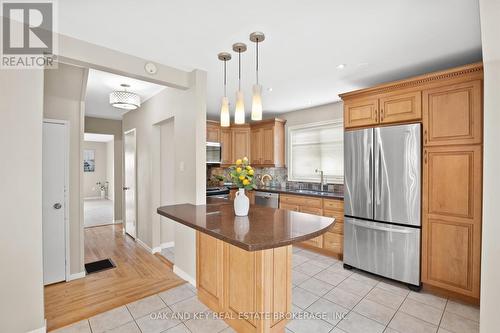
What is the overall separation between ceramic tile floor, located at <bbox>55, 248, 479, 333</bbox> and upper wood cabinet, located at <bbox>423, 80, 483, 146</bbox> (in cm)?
171

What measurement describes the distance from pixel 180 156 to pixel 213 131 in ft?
7.14

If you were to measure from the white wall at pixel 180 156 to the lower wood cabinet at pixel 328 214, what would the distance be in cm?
185

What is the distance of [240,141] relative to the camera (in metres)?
5.44

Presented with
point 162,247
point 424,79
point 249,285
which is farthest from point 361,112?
point 162,247

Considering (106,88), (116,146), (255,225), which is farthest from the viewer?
(116,146)

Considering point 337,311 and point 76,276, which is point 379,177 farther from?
point 76,276

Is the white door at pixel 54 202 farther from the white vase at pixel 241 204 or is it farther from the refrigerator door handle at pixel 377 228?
the refrigerator door handle at pixel 377 228

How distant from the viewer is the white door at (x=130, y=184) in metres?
4.52

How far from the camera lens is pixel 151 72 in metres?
2.59

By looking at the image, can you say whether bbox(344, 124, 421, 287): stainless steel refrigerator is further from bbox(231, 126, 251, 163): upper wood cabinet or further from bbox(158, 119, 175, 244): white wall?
bbox(158, 119, 175, 244): white wall

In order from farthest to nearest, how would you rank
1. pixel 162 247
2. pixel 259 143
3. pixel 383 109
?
pixel 259 143 → pixel 162 247 → pixel 383 109

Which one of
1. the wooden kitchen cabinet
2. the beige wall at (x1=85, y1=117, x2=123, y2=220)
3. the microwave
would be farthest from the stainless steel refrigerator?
the beige wall at (x1=85, y1=117, x2=123, y2=220)

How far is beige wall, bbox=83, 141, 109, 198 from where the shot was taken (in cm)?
972

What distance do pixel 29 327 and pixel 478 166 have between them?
426 cm
